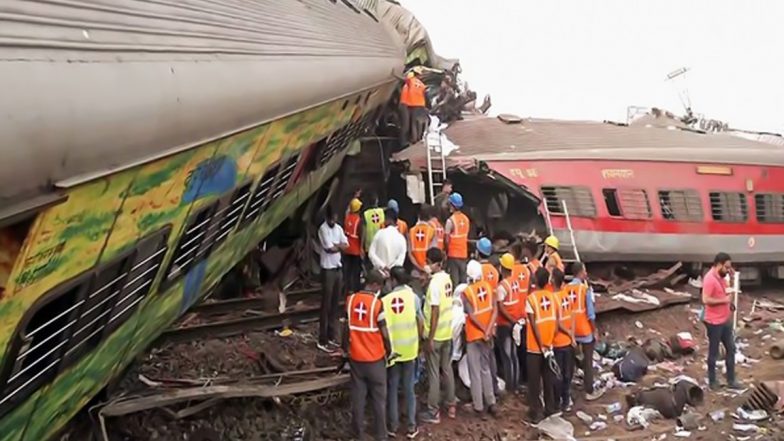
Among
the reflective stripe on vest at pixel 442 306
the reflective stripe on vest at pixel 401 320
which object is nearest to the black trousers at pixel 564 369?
the reflective stripe on vest at pixel 442 306

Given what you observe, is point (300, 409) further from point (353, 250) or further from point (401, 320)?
point (353, 250)

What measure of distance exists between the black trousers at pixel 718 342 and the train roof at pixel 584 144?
4.19m

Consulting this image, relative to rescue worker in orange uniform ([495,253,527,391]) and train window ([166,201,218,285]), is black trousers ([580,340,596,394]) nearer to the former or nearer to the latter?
rescue worker in orange uniform ([495,253,527,391])

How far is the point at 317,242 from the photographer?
28.6ft

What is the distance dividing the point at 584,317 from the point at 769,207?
19.2 ft

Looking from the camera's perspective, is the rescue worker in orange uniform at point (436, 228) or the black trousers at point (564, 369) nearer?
the black trousers at point (564, 369)

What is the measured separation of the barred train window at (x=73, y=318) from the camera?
284cm

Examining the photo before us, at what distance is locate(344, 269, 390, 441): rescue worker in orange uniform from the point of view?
6.50 metres

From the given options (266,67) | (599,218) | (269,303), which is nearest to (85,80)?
(266,67)

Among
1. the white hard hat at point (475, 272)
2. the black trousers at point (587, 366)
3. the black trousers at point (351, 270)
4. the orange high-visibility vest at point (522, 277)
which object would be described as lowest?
the black trousers at point (587, 366)

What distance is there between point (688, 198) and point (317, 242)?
19.9 feet

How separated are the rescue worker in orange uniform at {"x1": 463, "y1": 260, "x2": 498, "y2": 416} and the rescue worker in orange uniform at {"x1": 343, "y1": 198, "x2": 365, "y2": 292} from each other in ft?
6.01

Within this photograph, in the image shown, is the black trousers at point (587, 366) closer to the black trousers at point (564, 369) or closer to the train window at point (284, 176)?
the black trousers at point (564, 369)

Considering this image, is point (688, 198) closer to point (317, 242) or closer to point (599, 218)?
point (599, 218)
